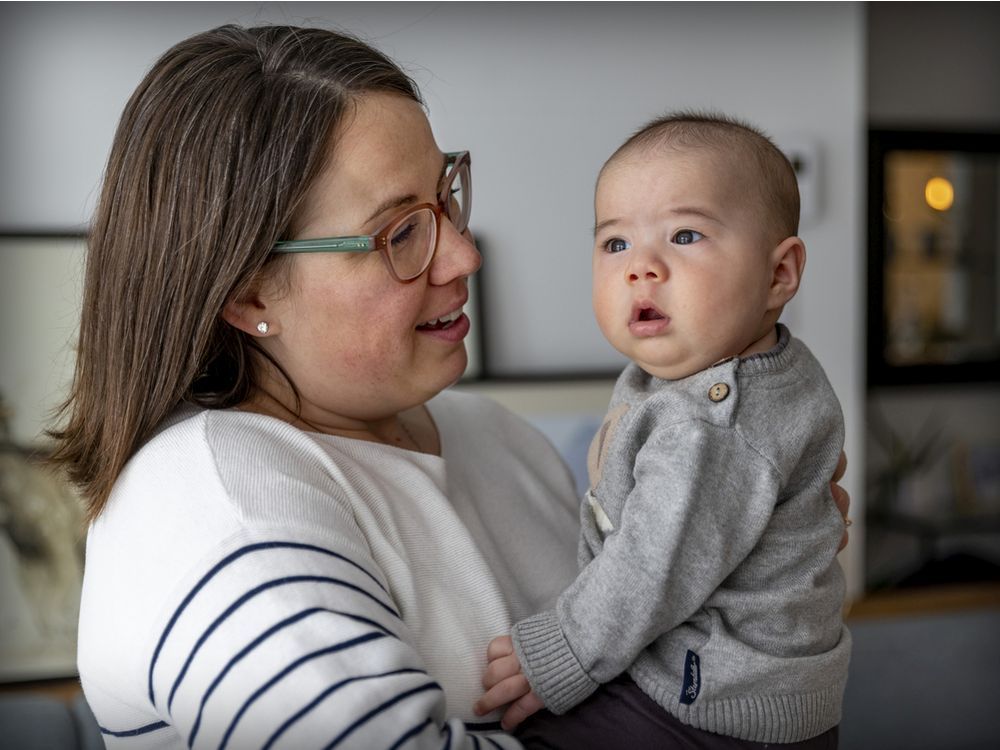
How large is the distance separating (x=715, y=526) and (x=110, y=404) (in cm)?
70

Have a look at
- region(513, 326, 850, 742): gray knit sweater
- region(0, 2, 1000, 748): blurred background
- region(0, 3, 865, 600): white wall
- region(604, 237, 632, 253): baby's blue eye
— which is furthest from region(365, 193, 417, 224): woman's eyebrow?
region(0, 3, 865, 600): white wall

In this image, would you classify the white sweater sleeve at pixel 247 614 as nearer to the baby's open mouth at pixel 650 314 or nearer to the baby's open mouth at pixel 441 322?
the baby's open mouth at pixel 441 322

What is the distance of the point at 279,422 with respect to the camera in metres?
1.07

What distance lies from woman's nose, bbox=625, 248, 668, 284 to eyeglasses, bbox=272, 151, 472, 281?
247 millimetres

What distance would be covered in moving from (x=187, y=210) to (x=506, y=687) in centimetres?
65

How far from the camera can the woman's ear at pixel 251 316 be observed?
1149 mm

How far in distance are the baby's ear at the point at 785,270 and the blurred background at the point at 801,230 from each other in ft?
5.62

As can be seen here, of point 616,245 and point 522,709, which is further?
point 616,245

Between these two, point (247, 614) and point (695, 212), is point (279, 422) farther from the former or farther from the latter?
point (695, 212)

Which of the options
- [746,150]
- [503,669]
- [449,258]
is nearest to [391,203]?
[449,258]

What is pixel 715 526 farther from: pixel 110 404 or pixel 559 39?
pixel 559 39

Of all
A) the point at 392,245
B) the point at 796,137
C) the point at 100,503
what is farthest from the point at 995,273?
the point at 100,503

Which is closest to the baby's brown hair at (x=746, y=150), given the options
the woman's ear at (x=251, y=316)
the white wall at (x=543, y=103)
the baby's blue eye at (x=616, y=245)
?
the baby's blue eye at (x=616, y=245)

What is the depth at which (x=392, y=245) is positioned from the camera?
1.15 m
